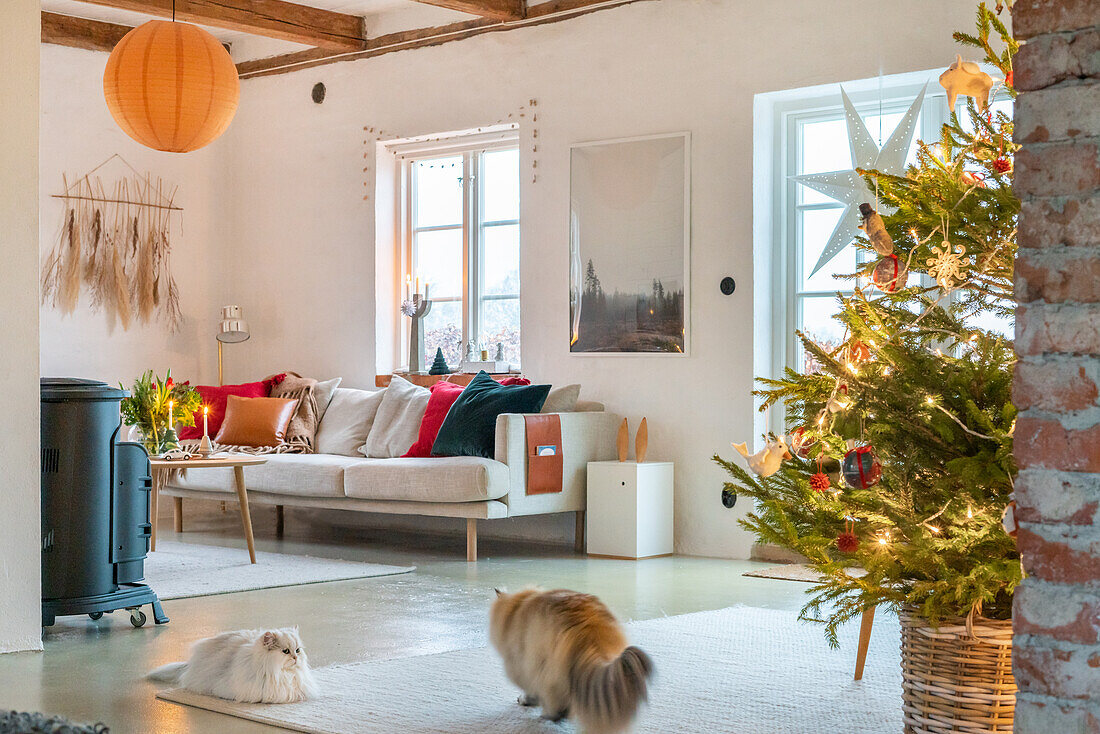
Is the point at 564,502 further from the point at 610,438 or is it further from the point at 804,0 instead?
the point at 804,0

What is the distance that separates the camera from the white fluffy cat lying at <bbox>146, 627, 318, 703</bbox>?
3064 mm

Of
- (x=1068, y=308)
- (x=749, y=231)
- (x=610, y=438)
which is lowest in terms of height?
(x=610, y=438)

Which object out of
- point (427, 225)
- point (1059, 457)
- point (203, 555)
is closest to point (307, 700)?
point (1059, 457)

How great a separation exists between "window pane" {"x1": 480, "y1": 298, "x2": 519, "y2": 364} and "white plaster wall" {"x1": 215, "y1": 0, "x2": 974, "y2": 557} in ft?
1.04

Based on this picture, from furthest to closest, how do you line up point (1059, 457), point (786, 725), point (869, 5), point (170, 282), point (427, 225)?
point (170, 282) < point (427, 225) < point (869, 5) < point (786, 725) < point (1059, 457)

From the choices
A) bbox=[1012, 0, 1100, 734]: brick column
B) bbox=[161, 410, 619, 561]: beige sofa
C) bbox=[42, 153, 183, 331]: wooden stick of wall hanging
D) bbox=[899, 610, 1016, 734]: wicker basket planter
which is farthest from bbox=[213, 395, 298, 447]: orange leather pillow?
bbox=[1012, 0, 1100, 734]: brick column

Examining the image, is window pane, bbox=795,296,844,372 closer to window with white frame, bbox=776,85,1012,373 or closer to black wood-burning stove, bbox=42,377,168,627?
window with white frame, bbox=776,85,1012,373

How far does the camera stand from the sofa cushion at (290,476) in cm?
622

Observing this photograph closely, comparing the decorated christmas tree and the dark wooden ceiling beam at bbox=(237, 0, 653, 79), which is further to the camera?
the dark wooden ceiling beam at bbox=(237, 0, 653, 79)

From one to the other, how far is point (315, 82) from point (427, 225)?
122 centimetres

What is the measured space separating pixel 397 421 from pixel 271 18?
243cm

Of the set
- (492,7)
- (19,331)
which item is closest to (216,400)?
(492,7)

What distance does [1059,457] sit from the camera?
1.46 metres

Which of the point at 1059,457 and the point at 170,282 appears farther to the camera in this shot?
the point at 170,282
